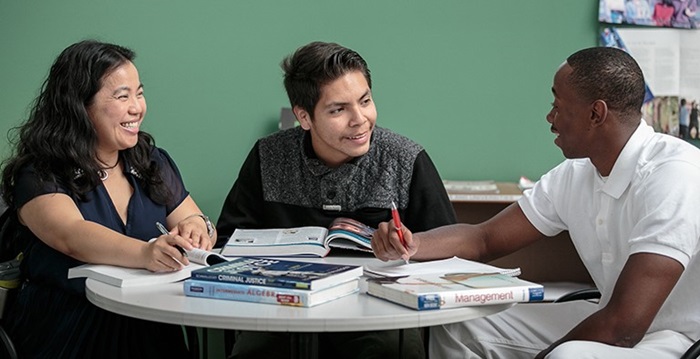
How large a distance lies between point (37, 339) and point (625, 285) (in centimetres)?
144

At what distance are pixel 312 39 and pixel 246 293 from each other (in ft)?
6.55

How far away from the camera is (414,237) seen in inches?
93.6

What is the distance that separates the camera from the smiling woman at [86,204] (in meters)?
2.29

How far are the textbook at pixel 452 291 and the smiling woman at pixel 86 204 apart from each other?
0.55 m

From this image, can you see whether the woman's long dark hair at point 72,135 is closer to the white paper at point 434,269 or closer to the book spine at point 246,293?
the book spine at point 246,293

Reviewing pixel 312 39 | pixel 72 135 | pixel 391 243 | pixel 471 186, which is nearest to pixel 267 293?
pixel 391 243

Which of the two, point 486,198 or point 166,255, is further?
point 486,198

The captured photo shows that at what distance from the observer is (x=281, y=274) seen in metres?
1.91

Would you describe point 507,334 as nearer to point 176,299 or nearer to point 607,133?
point 607,133

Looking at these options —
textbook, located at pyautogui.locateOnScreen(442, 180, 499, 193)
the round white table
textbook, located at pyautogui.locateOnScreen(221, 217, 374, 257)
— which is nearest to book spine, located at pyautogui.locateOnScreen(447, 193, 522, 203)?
textbook, located at pyautogui.locateOnScreen(442, 180, 499, 193)

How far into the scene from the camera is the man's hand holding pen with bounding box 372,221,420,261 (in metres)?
2.21

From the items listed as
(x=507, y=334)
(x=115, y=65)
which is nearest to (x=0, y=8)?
(x=115, y=65)

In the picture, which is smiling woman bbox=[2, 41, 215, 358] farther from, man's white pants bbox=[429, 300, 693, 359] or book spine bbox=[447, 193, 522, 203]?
book spine bbox=[447, 193, 522, 203]

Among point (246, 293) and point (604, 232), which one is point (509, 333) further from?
point (246, 293)
